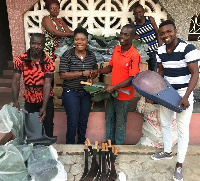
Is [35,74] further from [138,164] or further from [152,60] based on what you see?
[152,60]

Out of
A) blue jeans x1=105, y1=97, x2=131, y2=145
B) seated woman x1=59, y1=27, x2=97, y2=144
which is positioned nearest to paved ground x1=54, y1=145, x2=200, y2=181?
blue jeans x1=105, y1=97, x2=131, y2=145

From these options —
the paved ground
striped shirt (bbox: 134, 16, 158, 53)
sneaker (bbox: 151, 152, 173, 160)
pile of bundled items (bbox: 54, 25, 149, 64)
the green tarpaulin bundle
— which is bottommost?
the paved ground

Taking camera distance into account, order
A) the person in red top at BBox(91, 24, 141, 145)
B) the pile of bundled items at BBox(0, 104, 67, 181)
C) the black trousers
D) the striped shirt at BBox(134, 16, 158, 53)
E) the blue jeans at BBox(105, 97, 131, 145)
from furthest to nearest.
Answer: the striped shirt at BBox(134, 16, 158, 53)
the blue jeans at BBox(105, 97, 131, 145)
the black trousers
the person in red top at BBox(91, 24, 141, 145)
the pile of bundled items at BBox(0, 104, 67, 181)

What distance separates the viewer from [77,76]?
116 inches

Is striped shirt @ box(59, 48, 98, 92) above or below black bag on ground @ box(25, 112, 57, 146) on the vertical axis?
above

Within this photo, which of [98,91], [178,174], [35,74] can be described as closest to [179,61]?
[98,91]

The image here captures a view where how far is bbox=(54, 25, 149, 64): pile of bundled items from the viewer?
3.76 metres

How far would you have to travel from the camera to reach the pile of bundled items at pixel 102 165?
9.23ft

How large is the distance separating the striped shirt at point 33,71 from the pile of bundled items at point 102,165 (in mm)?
1052

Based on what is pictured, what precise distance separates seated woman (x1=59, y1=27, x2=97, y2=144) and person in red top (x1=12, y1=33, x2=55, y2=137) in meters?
0.22

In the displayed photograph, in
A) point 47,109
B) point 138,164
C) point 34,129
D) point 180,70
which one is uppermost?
point 180,70

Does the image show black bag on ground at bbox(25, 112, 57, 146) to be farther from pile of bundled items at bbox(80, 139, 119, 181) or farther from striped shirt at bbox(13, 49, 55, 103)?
pile of bundled items at bbox(80, 139, 119, 181)

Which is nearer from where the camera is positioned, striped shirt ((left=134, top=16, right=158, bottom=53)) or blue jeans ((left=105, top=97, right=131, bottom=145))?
blue jeans ((left=105, top=97, right=131, bottom=145))

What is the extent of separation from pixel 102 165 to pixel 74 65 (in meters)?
1.36
